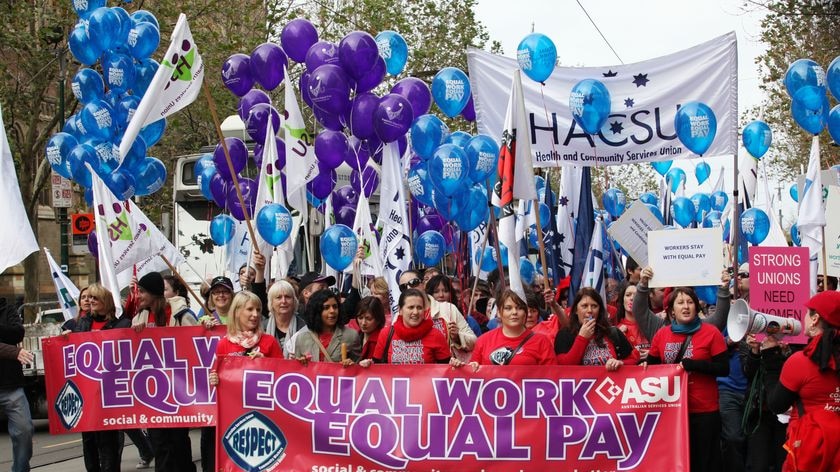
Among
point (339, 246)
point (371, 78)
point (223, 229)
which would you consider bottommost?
point (339, 246)

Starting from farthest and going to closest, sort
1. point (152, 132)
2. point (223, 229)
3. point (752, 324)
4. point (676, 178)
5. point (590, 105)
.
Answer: point (676, 178) → point (223, 229) → point (152, 132) → point (590, 105) → point (752, 324)

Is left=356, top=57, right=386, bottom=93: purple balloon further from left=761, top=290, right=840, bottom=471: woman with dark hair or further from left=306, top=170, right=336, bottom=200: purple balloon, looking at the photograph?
left=761, top=290, right=840, bottom=471: woman with dark hair

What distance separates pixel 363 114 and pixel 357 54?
2.13 feet

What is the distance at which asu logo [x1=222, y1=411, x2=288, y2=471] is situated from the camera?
7977 mm

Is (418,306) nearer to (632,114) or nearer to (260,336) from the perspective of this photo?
(260,336)

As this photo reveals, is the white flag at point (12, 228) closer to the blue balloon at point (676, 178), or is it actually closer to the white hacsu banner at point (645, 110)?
the white hacsu banner at point (645, 110)

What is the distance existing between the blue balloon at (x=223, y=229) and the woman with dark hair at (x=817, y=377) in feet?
31.3

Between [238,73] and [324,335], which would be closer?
[324,335]

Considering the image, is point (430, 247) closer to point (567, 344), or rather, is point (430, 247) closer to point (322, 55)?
point (322, 55)

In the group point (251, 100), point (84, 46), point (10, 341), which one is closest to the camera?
point (10, 341)

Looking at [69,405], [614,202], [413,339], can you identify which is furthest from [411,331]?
[614,202]

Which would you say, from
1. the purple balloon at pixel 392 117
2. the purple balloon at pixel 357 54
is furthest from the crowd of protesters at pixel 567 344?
the purple balloon at pixel 357 54

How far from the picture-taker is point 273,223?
11.5 metres

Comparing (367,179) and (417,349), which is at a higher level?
(367,179)
